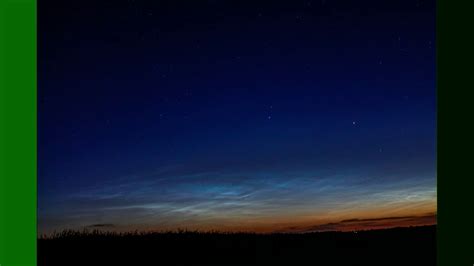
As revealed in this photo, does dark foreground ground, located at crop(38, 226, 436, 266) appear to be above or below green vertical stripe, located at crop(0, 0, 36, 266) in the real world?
below

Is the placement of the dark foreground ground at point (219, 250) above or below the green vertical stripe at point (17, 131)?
below

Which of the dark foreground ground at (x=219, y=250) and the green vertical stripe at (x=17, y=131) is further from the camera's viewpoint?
the dark foreground ground at (x=219, y=250)

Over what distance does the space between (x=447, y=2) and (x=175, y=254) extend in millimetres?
6390

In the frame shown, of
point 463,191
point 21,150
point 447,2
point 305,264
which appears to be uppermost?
point 447,2

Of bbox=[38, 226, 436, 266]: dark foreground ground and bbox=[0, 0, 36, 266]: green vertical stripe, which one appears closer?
bbox=[0, 0, 36, 266]: green vertical stripe

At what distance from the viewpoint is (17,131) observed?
305 inches

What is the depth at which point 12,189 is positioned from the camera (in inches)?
300

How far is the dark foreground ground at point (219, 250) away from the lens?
9797 millimetres


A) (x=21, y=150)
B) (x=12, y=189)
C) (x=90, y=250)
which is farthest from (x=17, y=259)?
(x=90, y=250)

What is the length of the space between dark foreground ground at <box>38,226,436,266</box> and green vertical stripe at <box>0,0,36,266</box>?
202 centimetres

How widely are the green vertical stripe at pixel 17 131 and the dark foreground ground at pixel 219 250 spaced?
6.62 ft

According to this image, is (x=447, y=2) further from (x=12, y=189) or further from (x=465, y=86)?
(x=12, y=189)

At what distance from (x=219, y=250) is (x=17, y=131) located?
4.74 metres

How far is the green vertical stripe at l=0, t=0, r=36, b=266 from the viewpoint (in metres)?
7.55
